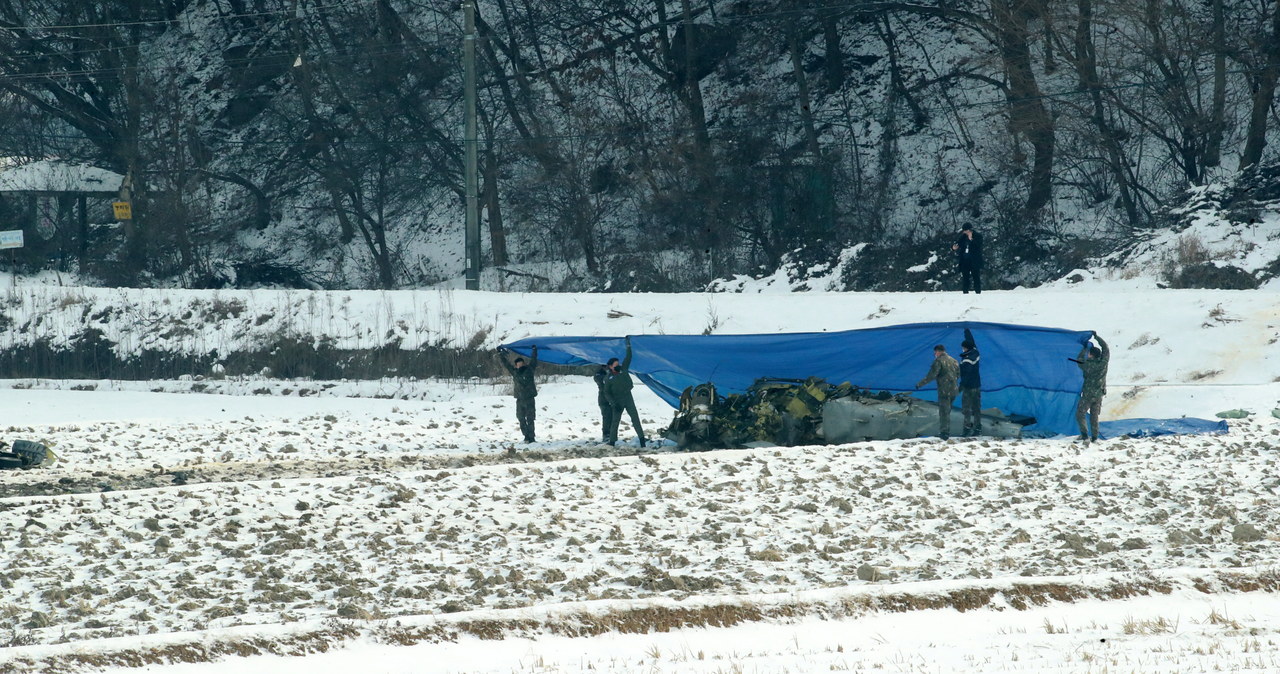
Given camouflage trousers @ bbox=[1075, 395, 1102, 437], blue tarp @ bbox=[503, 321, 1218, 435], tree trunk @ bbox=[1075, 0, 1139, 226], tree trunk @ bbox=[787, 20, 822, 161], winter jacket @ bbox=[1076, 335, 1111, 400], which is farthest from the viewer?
tree trunk @ bbox=[787, 20, 822, 161]

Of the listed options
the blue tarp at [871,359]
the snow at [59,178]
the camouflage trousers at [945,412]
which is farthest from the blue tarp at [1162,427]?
the snow at [59,178]

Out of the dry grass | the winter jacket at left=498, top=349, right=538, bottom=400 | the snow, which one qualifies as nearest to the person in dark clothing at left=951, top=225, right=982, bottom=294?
the winter jacket at left=498, top=349, right=538, bottom=400

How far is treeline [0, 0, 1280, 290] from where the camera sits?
106ft

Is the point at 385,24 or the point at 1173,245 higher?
the point at 385,24

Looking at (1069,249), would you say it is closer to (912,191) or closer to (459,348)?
(912,191)

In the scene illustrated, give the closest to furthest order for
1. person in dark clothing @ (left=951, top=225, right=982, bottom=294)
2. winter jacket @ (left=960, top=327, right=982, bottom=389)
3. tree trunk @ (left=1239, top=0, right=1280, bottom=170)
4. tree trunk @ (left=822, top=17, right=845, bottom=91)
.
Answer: winter jacket @ (left=960, top=327, right=982, bottom=389) < person in dark clothing @ (left=951, top=225, right=982, bottom=294) < tree trunk @ (left=1239, top=0, right=1280, bottom=170) < tree trunk @ (left=822, top=17, right=845, bottom=91)

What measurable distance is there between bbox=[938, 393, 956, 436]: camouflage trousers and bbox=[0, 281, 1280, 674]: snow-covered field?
625mm

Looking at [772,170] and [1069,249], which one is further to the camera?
[772,170]

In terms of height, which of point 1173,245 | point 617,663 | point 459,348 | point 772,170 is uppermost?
point 772,170

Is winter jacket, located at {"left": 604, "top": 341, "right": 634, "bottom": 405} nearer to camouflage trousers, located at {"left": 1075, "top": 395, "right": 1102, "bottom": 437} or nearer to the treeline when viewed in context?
camouflage trousers, located at {"left": 1075, "top": 395, "right": 1102, "bottom": 437}

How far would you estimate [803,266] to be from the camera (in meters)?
33.8

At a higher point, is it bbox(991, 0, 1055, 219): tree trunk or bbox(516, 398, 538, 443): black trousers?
bbox(991, 0, 1055, 219): tree trunk

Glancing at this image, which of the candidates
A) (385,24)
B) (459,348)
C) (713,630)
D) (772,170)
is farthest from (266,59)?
(713,630)

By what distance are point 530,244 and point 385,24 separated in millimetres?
9817
